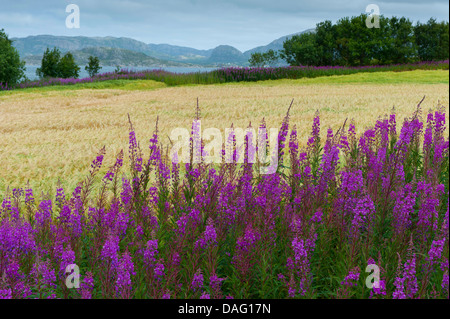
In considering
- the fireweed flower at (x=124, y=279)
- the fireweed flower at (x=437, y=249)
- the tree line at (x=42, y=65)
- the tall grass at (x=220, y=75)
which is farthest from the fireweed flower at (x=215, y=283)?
the tall grass at (x=220, y=75)

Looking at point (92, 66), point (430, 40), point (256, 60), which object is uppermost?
point (430, 40)

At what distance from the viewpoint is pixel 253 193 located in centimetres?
456

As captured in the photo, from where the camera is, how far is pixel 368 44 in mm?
60250

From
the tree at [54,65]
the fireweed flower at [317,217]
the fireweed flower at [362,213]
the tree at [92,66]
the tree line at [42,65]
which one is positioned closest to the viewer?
the fireweed flower at [362,213]

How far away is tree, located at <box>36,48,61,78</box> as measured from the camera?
5238 centimetres

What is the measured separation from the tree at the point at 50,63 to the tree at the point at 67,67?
54 centimetres

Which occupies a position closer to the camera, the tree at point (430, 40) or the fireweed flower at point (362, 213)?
the fireweed flower at point (362, 213)

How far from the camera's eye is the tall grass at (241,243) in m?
3.08

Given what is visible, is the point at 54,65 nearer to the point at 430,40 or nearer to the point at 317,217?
the point at 430,40

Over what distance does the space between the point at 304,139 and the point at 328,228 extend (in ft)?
19.7

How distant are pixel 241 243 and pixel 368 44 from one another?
204ft

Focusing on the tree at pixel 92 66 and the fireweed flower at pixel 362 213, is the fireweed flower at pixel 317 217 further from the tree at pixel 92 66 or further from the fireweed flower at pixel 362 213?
the tree at pixel 92 66

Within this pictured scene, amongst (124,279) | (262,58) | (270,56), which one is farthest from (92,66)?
(124,279)

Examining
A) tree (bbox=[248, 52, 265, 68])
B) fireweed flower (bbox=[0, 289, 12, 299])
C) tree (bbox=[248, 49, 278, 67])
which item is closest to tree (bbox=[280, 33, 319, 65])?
tree (bbox=[248, 49, 278, 67])
